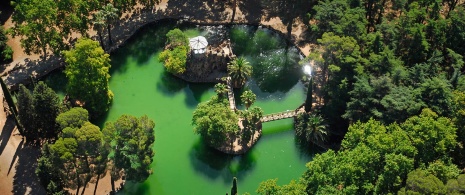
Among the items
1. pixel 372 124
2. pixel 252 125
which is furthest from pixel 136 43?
pixel 372 124

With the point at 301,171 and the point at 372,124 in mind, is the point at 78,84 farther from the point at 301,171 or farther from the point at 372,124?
the point at 372,124

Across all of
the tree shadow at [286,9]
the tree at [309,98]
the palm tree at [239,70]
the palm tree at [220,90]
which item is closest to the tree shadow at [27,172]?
the palm tree at [220,90]

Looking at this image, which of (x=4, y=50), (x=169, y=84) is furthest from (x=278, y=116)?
(x=4, y=50)

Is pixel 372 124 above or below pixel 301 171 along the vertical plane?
above

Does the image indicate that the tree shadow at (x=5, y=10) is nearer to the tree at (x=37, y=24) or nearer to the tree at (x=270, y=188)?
the tree at (x=37, y=24)

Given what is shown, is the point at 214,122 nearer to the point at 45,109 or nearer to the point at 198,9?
the point at 45,109

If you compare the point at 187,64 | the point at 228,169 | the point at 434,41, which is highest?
the point at 434,41
